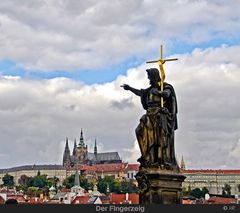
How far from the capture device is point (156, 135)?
51.6 feet

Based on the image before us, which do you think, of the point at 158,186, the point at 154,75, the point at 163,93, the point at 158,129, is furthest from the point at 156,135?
the point at 154,75

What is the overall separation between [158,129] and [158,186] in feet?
4.50

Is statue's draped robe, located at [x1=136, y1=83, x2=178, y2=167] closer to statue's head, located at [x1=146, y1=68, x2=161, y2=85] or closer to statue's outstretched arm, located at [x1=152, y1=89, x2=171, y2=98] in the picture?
statue's outstretched arm, located at [x1=152, y1=89, x2=171, y2=98]

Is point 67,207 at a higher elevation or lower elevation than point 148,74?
lower

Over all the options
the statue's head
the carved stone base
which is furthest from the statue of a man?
the carved stone base

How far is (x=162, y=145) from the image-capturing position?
15641mm

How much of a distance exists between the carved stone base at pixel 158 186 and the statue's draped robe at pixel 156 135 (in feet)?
0.89

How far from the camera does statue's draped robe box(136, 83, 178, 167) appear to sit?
15625mm

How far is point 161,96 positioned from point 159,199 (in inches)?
96.8

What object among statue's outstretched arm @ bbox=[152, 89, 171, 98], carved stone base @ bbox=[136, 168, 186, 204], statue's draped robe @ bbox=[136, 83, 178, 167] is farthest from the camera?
statue's outstretched arm @ bbox=[152, 89, 171, 98]

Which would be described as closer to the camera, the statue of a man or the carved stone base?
the carved stone base

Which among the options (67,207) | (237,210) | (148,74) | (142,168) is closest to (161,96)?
(148,74)

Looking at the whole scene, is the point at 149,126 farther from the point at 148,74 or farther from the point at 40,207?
the point at 40,207

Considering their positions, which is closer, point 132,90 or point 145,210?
point 145,210
